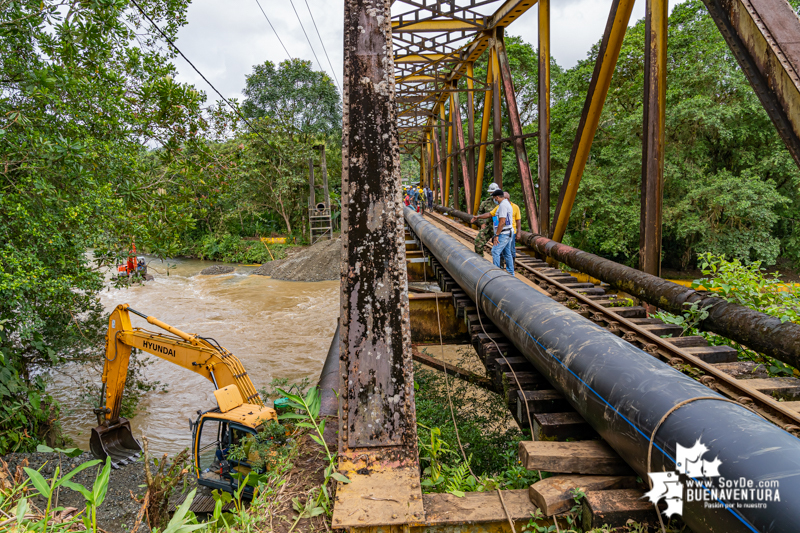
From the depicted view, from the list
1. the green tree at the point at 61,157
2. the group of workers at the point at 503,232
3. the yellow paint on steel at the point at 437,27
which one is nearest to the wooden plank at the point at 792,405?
the group of workers at the point at 503,232

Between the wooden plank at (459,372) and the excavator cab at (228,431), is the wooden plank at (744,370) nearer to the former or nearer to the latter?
the wooden plank at (459,372)

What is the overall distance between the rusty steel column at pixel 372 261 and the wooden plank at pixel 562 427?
104 cm

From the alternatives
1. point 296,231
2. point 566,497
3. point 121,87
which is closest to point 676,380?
point 566,497

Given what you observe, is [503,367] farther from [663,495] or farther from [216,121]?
[216,121]

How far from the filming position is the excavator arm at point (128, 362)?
6.68 m

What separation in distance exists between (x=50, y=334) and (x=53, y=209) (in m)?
2.95

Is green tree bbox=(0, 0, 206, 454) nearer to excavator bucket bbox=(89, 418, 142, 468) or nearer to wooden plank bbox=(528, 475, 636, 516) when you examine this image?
excavator bucket bbox=(89, 418, 142, 468)

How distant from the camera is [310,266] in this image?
1120 inches

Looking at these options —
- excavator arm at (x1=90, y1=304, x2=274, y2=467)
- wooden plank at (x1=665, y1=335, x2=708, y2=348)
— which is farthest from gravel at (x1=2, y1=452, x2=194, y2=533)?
wooden plank at (x1=665, y1=335, x2=708, y2=348)

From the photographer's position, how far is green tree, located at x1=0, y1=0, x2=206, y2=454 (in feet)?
20.6

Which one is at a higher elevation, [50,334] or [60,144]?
[60,144]

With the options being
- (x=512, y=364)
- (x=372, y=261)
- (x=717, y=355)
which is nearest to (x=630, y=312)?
(x=717, y=355)

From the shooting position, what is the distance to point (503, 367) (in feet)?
14.3

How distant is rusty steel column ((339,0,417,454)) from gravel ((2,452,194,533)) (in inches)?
189
